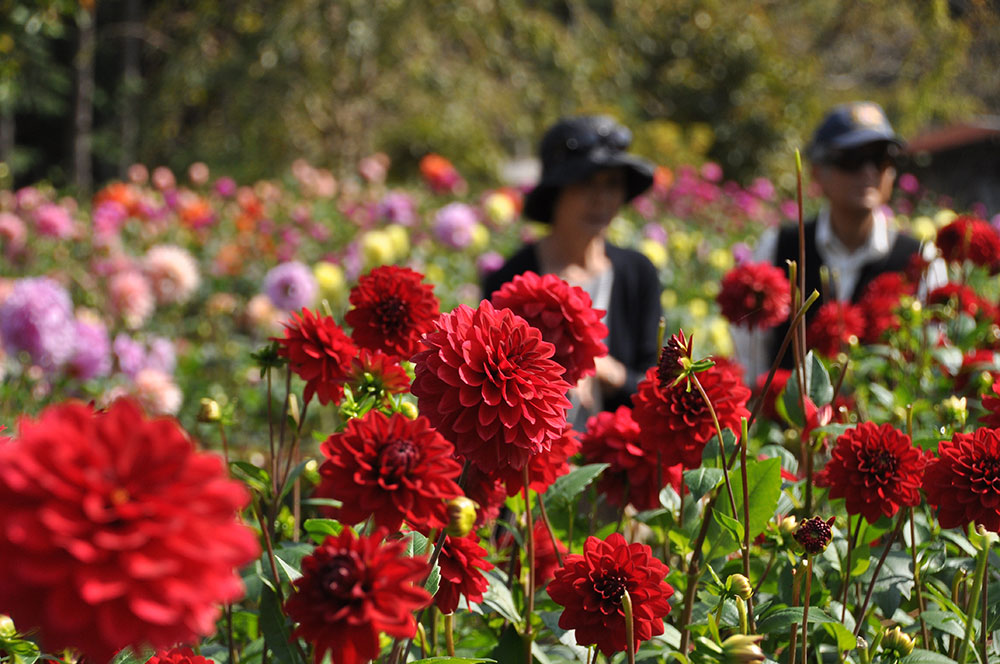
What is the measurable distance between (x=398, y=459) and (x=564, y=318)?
0.29m

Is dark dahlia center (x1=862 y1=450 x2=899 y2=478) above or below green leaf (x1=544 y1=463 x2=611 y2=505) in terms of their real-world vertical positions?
above

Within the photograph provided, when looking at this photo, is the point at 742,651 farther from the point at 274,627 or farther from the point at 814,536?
the point at 274,627

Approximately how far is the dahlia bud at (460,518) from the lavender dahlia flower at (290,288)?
2.15 m

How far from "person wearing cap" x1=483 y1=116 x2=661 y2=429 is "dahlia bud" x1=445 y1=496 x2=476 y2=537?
1.36m

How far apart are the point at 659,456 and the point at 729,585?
0.66 ft

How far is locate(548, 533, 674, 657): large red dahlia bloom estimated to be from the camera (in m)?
0.67

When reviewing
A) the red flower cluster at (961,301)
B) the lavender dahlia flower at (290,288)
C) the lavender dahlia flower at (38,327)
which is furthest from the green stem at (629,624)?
the lavender dahlia flower at (290,288)

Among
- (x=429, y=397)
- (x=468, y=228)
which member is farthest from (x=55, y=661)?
(x=468, y=228)

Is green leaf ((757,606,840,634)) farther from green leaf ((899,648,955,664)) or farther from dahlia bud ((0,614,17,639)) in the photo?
dahlia bud ((0,614,17,639))

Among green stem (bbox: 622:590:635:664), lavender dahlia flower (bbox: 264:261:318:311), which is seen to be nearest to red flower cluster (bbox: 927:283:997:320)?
green stem (bbox: 622:590:635:664)

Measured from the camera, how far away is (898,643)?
0.72 meters

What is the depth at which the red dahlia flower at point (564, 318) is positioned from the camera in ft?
2.65

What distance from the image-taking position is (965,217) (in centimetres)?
160

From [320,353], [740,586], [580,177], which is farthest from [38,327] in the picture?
[740,586]
